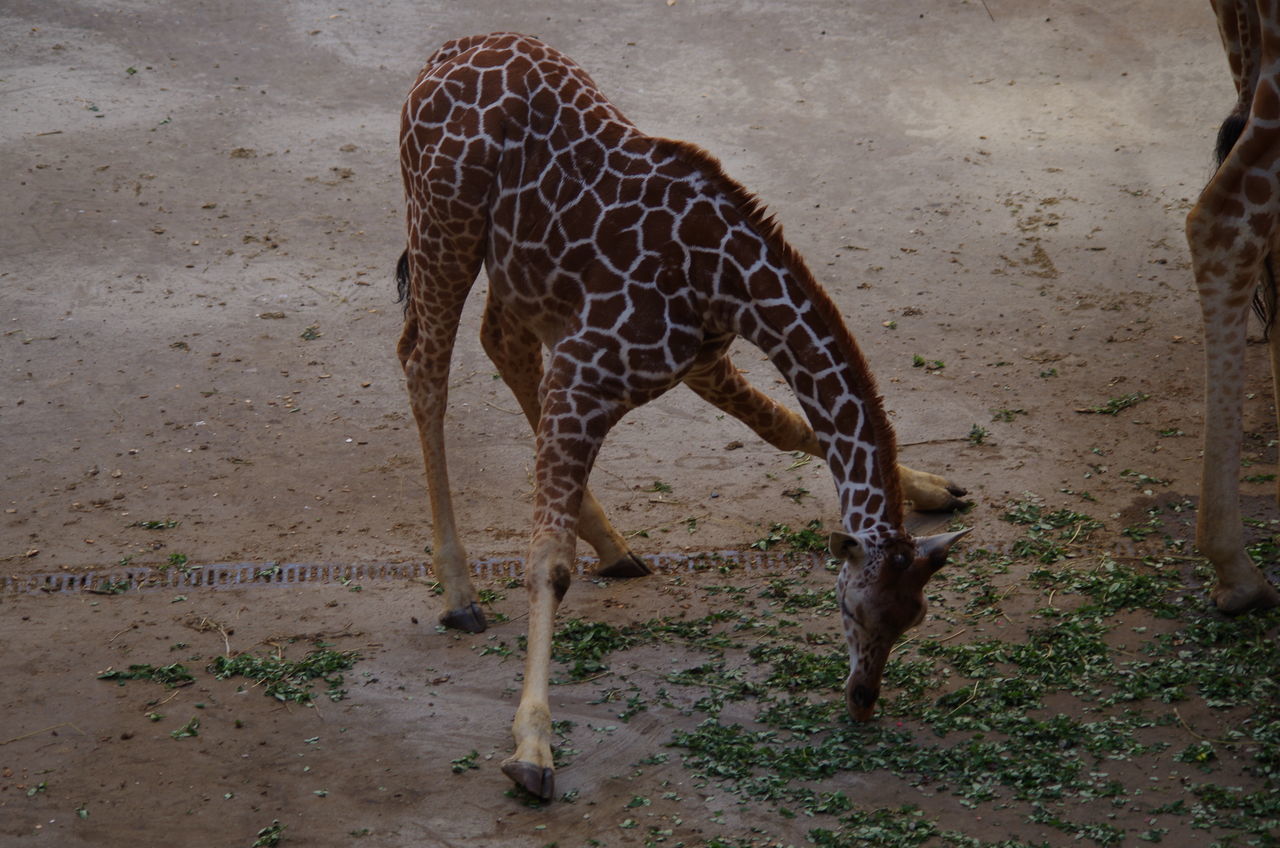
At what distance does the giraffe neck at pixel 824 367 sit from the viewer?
484 centimetres

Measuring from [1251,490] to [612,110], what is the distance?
3.65 m

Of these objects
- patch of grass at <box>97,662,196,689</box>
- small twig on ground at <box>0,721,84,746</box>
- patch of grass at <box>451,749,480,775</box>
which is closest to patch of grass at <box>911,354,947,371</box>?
patch of grass at <box>451,749,480,775</box>

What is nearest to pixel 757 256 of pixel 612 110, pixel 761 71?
pixel 612 110

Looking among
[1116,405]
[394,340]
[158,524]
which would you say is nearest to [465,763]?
[158,524]

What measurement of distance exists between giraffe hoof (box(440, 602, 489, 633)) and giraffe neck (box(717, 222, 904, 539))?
176cm

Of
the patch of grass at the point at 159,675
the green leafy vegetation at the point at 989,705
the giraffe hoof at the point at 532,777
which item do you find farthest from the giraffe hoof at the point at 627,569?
the patch of grass at the point at 159,675

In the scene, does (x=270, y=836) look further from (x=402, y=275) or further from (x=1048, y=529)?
(x=1048, y=529)

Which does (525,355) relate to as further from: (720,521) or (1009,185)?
(1009,185)

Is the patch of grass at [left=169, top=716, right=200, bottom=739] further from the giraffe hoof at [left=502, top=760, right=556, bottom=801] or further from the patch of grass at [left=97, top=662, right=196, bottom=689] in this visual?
the giraffe hoof at [left=502, top=760, right=556, bottom=801]

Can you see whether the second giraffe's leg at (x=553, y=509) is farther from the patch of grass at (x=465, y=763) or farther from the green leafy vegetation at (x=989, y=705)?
the green leafy vegetation at (x=989, y=705)

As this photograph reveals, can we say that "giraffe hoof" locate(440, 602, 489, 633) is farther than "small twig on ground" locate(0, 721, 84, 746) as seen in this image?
Yes

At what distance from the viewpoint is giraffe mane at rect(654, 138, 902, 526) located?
15.9 ft

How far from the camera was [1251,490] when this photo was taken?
6.32 m

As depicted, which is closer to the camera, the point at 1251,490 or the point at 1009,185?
the point at 1251,490
